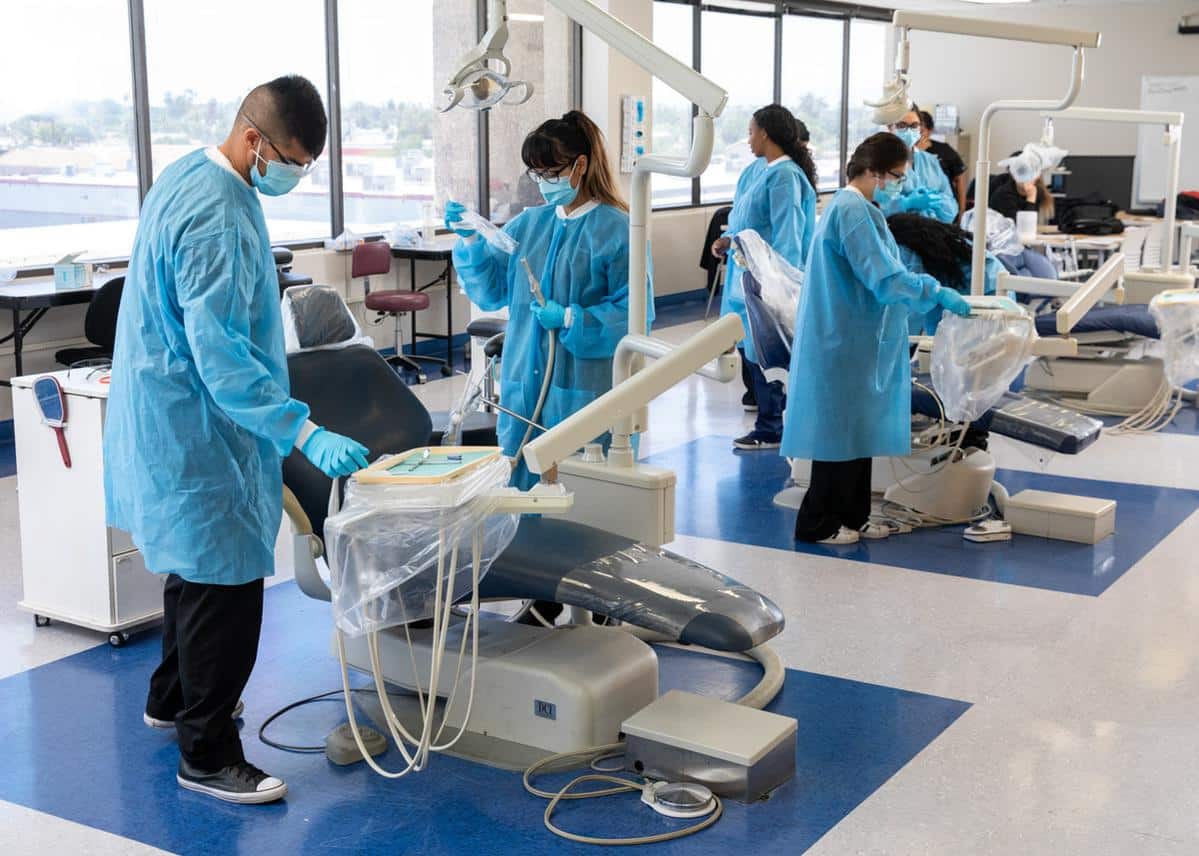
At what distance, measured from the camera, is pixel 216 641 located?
2.54 m

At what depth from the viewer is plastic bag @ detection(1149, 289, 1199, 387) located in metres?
5.45

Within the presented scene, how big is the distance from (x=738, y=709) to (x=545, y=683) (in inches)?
15.5

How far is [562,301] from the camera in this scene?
344 cm

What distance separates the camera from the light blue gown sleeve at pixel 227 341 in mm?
2320

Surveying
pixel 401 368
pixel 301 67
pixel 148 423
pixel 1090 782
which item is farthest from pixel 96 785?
pixel 301 67

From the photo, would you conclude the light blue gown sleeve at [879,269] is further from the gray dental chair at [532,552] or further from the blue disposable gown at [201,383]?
the blue disposable gown at [201,383]

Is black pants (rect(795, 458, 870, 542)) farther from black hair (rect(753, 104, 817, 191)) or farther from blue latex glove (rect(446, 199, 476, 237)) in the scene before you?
black hair (rect(753, 104, 817, 191))

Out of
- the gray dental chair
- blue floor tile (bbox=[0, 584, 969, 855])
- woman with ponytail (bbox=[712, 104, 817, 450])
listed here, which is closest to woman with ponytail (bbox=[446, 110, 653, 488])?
the gray dental chair

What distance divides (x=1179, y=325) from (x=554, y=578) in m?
3.76

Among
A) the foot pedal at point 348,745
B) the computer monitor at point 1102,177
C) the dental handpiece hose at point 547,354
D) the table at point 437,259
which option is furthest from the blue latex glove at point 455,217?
the computer monitor at point 1102,177

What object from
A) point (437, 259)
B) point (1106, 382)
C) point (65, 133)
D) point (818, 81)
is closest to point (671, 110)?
point (818, 81)

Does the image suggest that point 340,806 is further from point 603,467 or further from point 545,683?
point 603,467

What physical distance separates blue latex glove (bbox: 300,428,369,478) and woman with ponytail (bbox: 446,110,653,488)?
3.46 feet

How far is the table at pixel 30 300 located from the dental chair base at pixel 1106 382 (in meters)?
4.34
